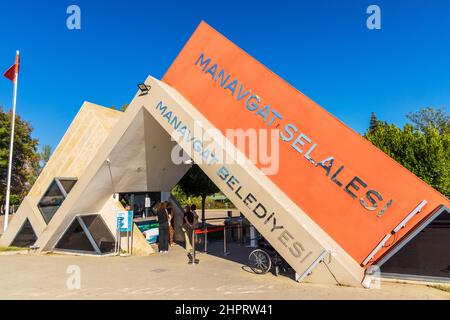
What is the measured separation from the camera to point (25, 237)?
489 inches

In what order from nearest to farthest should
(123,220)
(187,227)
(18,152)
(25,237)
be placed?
(123,220) → (187,227) → (25,237) → (18,152)

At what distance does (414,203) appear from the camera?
7.20m

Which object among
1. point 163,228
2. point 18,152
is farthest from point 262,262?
point 18,152

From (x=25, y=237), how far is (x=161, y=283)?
7.93 metres

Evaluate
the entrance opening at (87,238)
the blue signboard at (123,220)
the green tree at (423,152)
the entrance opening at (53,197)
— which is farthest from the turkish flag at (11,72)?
the green tree at (423,152)

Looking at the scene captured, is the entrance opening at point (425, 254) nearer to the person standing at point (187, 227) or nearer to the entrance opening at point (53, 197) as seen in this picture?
the person standing at point (187, 227)

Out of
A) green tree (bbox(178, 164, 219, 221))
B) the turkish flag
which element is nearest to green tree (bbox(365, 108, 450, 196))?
green tree (bbox(178, 164, 219, 221))

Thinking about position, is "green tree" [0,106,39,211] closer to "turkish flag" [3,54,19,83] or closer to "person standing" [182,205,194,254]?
"turkish flag" [3,54,19,83]

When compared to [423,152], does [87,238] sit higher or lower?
lower

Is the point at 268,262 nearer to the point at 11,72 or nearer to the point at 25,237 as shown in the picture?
the point at 25,237

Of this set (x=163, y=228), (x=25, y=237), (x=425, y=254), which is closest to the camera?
(x=425, y=254)

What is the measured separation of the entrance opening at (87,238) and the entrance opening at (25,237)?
1143 millimetres

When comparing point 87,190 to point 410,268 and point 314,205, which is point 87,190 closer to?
point 314,205

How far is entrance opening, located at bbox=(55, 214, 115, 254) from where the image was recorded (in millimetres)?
11609
